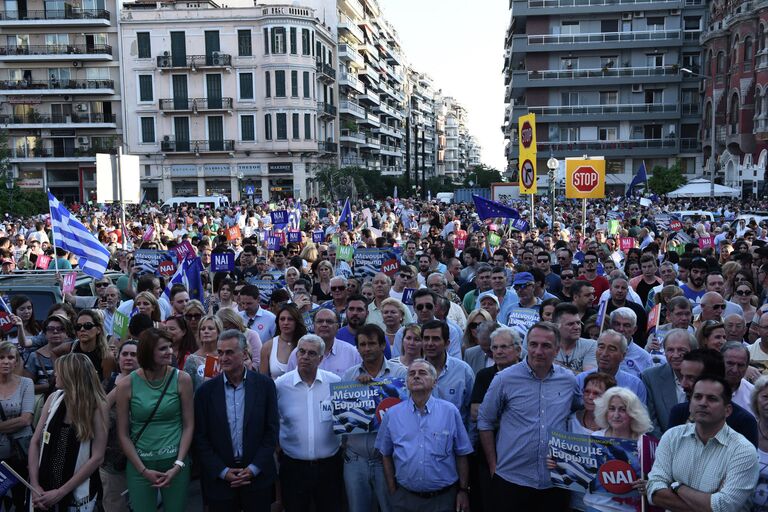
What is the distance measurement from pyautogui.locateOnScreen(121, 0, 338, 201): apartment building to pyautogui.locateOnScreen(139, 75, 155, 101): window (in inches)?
3.0

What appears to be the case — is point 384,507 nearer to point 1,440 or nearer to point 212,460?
point 212,460

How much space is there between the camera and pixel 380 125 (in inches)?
3285

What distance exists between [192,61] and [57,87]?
38.3 ft

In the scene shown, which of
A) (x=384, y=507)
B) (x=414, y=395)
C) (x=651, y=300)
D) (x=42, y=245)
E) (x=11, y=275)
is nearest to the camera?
(x=414, y=395)

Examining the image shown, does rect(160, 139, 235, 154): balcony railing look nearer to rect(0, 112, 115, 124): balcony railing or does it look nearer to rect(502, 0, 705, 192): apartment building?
rect(0, 112, 115, 124): balcony railing

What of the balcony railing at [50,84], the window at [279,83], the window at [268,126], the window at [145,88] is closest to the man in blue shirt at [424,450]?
the window at [279,83]

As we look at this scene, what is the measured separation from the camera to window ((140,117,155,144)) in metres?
56.2

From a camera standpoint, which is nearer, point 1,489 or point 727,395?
point 727,395

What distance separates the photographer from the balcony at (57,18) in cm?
5509

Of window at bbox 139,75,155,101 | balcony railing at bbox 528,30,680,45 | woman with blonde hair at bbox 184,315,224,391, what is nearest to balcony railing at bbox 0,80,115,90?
window at bbox 139,75,155,101

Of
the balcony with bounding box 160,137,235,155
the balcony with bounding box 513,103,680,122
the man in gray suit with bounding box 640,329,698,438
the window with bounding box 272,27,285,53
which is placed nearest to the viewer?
the man in gray suit with bounding box 640,329,698,438

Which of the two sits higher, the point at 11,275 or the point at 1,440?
the point at 11,275

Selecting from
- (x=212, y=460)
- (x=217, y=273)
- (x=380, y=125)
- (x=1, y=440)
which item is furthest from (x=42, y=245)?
(x=380, y=125)

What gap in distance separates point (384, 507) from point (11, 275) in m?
7.90
